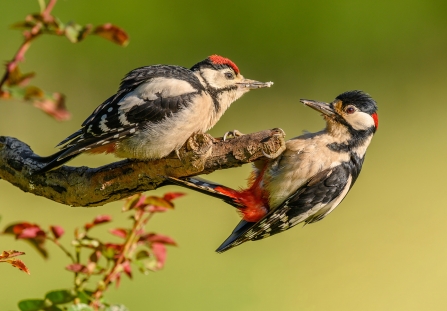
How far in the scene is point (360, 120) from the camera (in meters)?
2.41

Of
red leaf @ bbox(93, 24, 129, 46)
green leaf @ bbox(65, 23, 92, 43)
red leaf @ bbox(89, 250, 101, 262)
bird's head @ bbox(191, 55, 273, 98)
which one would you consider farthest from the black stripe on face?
green leaf @ bbox(65, 23, 92, 43)

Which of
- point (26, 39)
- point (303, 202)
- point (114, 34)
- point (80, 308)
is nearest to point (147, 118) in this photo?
point (303, 202)

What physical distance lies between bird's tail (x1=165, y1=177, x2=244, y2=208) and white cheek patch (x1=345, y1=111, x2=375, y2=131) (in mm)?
480

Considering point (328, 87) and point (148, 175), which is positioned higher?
point (328, 87)

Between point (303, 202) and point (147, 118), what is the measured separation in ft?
2.11

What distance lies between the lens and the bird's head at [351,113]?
2408 mm

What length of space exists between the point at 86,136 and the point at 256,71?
17.3 feet

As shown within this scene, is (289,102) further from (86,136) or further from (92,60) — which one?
(86,136)

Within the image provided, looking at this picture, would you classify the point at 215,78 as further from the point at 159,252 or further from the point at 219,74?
the point at 159,252

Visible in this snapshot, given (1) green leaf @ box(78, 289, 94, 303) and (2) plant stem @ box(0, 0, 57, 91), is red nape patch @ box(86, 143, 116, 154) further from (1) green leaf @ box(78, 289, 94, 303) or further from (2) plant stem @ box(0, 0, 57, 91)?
(2) plant stem @ box(0, 0, 57, 91)

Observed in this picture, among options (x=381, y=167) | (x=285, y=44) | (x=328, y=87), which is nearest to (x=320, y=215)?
(x=381, y=167)

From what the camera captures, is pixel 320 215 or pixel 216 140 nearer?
pixel 216 140

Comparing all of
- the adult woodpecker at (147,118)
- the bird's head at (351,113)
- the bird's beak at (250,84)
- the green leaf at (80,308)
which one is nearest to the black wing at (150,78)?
the adult woodpecker at (147,118)

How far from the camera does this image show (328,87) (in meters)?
7.33
